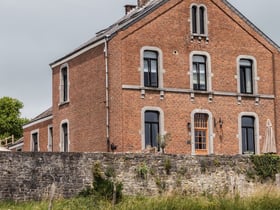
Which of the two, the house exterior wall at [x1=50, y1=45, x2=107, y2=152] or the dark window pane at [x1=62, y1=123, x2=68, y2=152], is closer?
the house exterior wall at [x1=50, y1=45, x2=107, y2=152]

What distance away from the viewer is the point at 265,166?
34.3 metres

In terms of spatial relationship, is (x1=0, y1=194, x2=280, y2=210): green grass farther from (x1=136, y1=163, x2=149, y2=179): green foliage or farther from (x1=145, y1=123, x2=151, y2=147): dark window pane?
(x1=145, y1=123, x2=151, y2=147): dark window pane

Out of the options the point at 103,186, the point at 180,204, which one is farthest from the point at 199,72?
the point at 180,204

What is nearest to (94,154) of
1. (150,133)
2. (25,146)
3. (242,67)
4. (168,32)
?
(150,133)

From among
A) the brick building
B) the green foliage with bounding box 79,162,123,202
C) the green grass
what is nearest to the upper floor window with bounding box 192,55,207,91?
the brick building

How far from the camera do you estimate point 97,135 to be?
127ft

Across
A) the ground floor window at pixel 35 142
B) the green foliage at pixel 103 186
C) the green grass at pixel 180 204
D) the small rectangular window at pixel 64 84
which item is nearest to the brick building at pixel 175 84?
the small rectangular window at pixel 64 84

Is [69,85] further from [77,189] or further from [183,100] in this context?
[77,189]

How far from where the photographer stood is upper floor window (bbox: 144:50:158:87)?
1521 inches

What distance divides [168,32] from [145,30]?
4.14ft

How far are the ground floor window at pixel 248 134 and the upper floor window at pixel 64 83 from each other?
9545 mm

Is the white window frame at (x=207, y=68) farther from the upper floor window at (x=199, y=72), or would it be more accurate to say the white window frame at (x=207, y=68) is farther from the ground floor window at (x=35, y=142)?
the ground floor window at (x=35, y=142)

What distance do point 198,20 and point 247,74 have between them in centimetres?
384

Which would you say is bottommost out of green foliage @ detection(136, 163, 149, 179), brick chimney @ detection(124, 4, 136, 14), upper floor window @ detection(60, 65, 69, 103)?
green foliage @ detection(136, 163, 149, 179)
